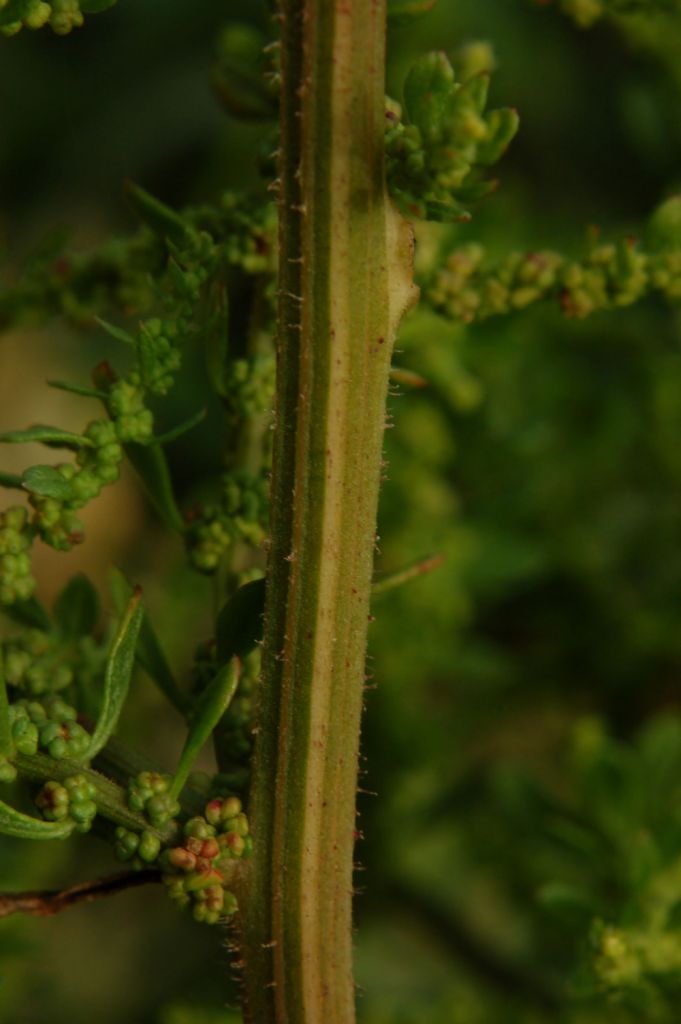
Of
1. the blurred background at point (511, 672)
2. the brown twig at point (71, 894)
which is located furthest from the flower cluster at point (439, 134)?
the blurred background at point (511, 672)

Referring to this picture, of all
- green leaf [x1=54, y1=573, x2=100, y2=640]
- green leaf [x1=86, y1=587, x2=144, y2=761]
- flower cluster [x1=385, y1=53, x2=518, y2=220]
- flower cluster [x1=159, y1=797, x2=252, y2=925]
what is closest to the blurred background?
green leaf [x1=54, y1=573, x2=100, y2=640]

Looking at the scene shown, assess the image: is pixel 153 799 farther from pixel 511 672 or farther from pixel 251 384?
pixel 511 672

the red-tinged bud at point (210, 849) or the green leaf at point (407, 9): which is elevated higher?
the green leaf at point (407, 9)

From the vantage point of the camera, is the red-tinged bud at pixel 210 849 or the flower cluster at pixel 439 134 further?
the red-tinged bud at pixel 210 849

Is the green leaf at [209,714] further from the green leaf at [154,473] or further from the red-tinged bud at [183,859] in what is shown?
the green leaf at [154,473]

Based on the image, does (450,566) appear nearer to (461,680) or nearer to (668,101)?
(461,680)
